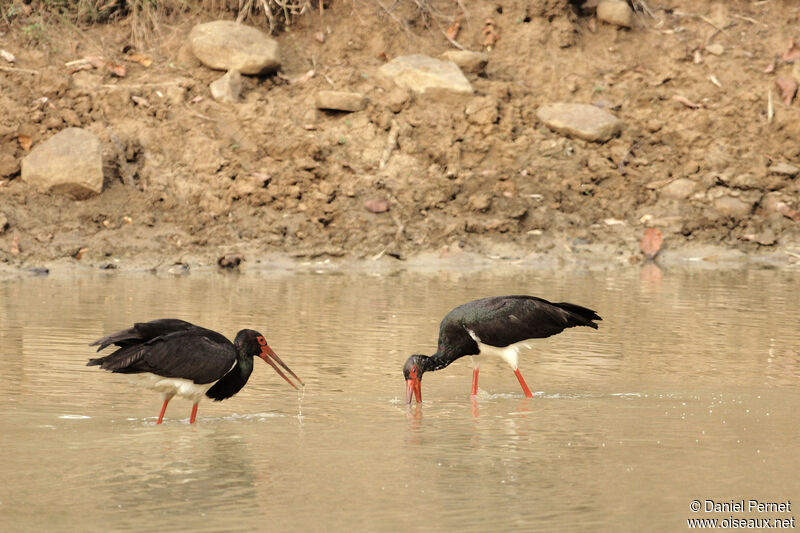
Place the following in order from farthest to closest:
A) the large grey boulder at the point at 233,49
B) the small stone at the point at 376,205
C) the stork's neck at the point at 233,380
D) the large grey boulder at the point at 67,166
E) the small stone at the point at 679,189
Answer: the large grey boulder at the point at 233,49 < the small stone at the point at 679,189 < the small stone at the point at 376,205 < the large grey boulder at the point at 67,166 < the stork's neck at the point at 233,380

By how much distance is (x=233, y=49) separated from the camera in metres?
17.0

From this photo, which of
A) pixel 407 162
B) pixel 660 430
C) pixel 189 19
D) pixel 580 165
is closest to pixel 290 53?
pixel 189 19

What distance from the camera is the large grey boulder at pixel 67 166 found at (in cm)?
1529

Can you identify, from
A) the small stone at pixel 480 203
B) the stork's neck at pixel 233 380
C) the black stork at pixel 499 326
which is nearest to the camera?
the stork's neck at pixel 233 380

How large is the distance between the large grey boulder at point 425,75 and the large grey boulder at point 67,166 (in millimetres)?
4540

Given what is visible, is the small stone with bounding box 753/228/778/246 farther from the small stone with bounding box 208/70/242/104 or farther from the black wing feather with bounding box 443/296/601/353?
the black wing feather with bounding box 443/296/601/353

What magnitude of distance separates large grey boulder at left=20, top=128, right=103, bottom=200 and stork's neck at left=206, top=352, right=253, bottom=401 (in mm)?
8666

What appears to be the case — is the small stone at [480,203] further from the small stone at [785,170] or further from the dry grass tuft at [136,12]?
the dry grass tuft at [136,12]

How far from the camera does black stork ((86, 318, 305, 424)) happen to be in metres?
6.86

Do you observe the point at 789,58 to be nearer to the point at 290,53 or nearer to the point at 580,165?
the point at 580,165

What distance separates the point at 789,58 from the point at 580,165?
4.23 meters

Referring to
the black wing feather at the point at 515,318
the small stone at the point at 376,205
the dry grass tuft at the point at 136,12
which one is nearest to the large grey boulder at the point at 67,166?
the dry grass tuft at the point at 136,12

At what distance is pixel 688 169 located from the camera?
1706cm

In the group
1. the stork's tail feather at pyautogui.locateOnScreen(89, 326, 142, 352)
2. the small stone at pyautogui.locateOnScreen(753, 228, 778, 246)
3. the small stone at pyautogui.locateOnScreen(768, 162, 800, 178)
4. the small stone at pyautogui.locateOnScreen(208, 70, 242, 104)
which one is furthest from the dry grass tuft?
the stork's tail feather at pyautogui.locateOnScreen(89, 326, 142, 352)
